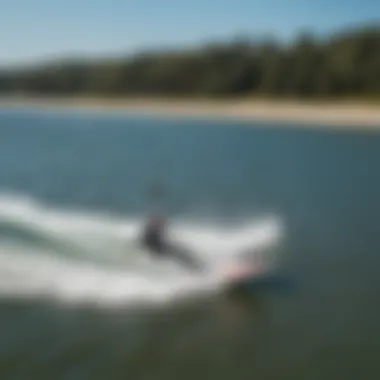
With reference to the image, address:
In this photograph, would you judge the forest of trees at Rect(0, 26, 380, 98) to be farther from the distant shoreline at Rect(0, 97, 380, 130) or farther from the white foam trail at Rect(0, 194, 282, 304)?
the white foam trail at Rect(0, 194, 282, 304)

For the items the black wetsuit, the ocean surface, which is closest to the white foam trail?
the ocean surface

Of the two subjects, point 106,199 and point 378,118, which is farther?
point 378,118

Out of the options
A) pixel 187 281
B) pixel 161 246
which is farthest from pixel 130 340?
pixel 161 246

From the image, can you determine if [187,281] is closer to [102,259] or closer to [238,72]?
[102,259]

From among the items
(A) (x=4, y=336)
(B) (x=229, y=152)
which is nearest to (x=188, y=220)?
(A) (x=4, y=336)

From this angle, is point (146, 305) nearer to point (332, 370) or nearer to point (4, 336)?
point (4, 336)

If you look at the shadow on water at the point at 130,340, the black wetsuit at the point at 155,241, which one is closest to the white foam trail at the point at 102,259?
the black wetsuit at the point at 155,241

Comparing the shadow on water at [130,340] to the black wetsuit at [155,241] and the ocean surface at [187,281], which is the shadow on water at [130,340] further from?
the black wetsuit at [155,241]
